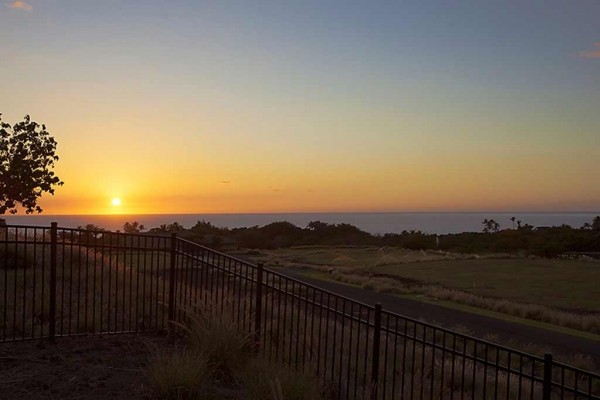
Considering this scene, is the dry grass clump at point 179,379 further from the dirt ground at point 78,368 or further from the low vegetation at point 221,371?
the dirt ground at point 78,368

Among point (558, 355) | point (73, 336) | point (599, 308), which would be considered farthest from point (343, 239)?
point (73, 336)

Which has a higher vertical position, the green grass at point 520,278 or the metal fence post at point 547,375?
the metal fence post at point 547,375

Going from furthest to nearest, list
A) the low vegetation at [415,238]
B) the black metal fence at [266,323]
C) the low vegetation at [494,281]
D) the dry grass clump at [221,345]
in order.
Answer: the low vegetation at [415,238], the low vegetation at [494,281], the dry grass clump at [221,345], the black metal fence at [266,323]

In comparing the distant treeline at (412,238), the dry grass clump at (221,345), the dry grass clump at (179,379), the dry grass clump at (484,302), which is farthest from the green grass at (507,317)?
the distant treeline at (412,238)

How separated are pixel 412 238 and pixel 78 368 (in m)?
68.8

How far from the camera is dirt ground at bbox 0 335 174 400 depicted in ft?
22.6

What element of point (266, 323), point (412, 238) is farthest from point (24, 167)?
point (412, 238)

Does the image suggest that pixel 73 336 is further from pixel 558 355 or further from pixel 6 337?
pixel 558 355

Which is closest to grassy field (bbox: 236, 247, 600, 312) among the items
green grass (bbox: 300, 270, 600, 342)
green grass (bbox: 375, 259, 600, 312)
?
green grass (bbox: 375, 259, 600, 312)

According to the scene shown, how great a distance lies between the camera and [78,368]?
7805mm

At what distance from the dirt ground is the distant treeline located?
119 feet

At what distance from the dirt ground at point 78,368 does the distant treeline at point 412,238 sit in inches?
1426

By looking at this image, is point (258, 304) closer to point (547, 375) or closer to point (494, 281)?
point (547, 375)

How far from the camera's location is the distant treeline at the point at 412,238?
196ft
